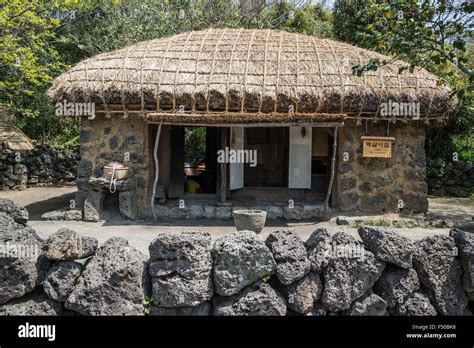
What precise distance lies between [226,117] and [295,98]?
1.44 meters

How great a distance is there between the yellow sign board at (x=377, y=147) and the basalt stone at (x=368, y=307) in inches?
203

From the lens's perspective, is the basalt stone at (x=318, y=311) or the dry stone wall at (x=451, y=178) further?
the dry stone wall at (x=451, y=178)

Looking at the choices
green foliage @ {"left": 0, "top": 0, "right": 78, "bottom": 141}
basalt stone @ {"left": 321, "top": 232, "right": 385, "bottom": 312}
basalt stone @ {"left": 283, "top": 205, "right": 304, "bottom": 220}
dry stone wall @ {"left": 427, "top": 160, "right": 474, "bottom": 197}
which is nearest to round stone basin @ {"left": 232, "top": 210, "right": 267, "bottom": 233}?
basalt stone @ {"left": 283, "top": 205, "right": 304, "bottom": 220}

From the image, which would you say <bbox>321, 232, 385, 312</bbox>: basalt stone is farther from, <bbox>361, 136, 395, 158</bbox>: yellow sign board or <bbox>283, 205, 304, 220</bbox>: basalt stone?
<bbox>361, 136, 395, 158</bbox>: yellow sign board

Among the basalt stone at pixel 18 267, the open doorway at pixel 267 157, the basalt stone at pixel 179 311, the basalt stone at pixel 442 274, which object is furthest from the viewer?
the open doorway at pixel 267 157

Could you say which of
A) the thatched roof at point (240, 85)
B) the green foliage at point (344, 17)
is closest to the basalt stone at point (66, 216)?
the thatched roof at point (240, 85)

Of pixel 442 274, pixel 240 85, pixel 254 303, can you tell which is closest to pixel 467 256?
pixel 442 274

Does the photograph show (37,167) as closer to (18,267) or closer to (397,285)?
(18,267)

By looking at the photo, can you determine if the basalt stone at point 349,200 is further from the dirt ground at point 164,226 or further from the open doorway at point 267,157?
the open doorway at point 267,157

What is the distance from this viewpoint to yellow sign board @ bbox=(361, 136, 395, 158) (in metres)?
8.20

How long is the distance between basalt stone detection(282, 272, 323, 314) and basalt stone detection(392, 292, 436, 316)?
2.36 ft

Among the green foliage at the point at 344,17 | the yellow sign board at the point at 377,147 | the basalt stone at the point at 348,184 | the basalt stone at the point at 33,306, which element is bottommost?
the basalt stone at the point at 33,306

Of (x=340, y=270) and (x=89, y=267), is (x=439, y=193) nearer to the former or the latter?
(x=340, y=270)

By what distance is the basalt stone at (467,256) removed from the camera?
339 centimetres
